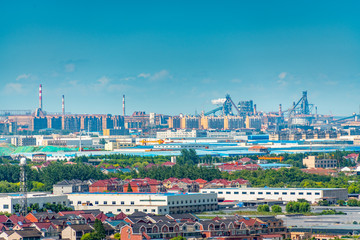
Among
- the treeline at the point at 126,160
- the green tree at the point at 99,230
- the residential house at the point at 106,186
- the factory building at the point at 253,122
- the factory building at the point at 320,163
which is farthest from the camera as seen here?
the factory building at the point at 253,122

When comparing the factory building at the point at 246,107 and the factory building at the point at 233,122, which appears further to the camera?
the factory building at the point at 246,107

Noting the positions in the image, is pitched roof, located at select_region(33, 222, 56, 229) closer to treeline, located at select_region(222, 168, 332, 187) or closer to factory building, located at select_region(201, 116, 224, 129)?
treeline, located at select_region(222, 168, 332, 187)

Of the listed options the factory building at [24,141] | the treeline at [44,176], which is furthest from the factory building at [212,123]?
the treeline at [44,176]

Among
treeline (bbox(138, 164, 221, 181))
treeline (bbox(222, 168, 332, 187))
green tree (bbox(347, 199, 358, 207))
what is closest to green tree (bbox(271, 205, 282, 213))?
green tree (bbox(347, 199, 358, 207))

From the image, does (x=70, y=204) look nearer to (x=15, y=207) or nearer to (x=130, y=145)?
(x=15, y=207)

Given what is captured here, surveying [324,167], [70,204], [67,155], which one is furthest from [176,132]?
[70,204]

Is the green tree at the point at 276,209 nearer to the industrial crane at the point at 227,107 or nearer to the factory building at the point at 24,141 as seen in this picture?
the factory building at the point at 24,141
